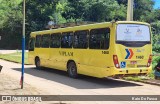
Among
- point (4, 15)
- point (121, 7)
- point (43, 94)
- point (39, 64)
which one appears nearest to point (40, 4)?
point (4, 15)

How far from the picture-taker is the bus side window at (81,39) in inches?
651

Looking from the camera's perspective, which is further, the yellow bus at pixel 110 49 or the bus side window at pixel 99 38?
the bus side window at pixel 99 38

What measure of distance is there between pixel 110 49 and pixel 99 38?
105 centimetres

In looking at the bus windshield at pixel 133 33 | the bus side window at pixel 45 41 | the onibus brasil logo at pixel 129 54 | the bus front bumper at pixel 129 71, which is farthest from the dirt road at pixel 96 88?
the bus side window at pixel 45 41

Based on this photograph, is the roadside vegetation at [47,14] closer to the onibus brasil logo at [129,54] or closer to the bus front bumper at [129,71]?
the bus front bumper at [129,71]

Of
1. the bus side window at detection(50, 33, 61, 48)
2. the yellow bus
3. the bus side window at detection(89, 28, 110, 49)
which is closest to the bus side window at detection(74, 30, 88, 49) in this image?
the yellow bus

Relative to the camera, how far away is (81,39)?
16.9 m

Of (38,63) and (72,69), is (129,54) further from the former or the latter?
(38,63)

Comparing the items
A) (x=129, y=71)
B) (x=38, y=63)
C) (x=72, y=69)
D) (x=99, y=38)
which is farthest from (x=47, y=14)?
(x=129, y=71)

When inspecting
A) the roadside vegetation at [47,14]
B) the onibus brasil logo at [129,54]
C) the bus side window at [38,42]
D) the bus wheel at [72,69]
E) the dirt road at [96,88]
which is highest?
the roadside vegetation at [47,14]

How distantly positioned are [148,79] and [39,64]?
849 cm

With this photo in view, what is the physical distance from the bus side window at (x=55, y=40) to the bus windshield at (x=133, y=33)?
17.7 feet

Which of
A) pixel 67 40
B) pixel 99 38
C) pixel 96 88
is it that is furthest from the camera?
pixel 67 40

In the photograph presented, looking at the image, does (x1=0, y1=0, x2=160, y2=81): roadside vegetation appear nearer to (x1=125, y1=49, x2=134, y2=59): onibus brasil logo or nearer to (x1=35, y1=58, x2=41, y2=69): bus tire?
(x1=35, y1=58, x2=41, y2=69): bus tire
